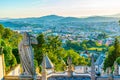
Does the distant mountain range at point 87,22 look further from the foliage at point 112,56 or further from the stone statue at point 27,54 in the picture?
the stone statue at point 27,54

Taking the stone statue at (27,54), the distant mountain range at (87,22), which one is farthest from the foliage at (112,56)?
the distant mountain range at (87,22)

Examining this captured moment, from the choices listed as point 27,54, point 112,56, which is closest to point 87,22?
point 112,56

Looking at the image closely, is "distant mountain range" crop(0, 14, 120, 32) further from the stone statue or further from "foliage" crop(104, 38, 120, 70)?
the stone statue

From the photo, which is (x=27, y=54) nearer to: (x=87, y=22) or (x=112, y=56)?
(x=112, y=56)

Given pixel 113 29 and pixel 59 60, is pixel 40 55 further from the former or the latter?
pixel 113 29

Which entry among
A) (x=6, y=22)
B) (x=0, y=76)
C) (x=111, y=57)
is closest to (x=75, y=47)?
(x=6, y=22)

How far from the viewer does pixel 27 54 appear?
995 cm

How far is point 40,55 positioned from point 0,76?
20.3 meters

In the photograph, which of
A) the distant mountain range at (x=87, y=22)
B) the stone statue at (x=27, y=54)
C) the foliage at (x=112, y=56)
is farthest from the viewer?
the distant mountain range at (x=87, y=22)

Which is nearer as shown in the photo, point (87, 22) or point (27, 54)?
point (27, 54)

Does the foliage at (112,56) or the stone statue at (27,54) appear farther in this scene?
the foliage at (112,56)

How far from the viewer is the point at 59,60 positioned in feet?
116

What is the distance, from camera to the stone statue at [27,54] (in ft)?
32.0

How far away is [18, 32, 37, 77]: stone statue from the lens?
32.0 feet
